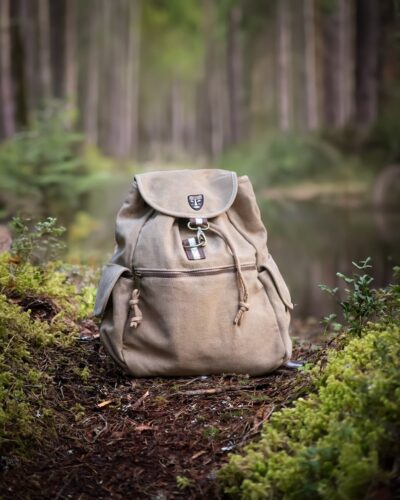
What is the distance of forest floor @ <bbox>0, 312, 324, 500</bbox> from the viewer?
6.69 ft

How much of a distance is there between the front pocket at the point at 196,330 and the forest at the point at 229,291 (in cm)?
8

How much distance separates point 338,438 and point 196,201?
144 centimetres

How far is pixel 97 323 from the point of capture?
11.4 feet

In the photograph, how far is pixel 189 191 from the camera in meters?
3.00

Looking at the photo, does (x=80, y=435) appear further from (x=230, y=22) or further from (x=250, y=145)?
(x=230, y=22)

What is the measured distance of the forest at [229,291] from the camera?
199 centimetres

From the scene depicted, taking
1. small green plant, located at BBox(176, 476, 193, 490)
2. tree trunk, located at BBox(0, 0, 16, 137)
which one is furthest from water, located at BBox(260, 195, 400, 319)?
tree trunk, located at BBox(0, 0, 16, 137)

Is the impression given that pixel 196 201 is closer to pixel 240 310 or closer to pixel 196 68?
pixel 240 310

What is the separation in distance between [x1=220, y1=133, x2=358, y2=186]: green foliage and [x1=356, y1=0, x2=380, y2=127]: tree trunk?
1.65 metres

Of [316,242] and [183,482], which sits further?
[316,242]

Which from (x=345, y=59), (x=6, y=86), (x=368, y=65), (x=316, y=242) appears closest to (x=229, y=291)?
(x=316, y=242)

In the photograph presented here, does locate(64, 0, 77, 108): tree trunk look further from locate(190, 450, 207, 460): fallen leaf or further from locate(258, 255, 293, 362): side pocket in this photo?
locate(190, 450, 207, 460): fallen leaf

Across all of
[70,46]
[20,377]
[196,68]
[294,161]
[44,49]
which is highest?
[196,68]

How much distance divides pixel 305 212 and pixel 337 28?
12575mm
